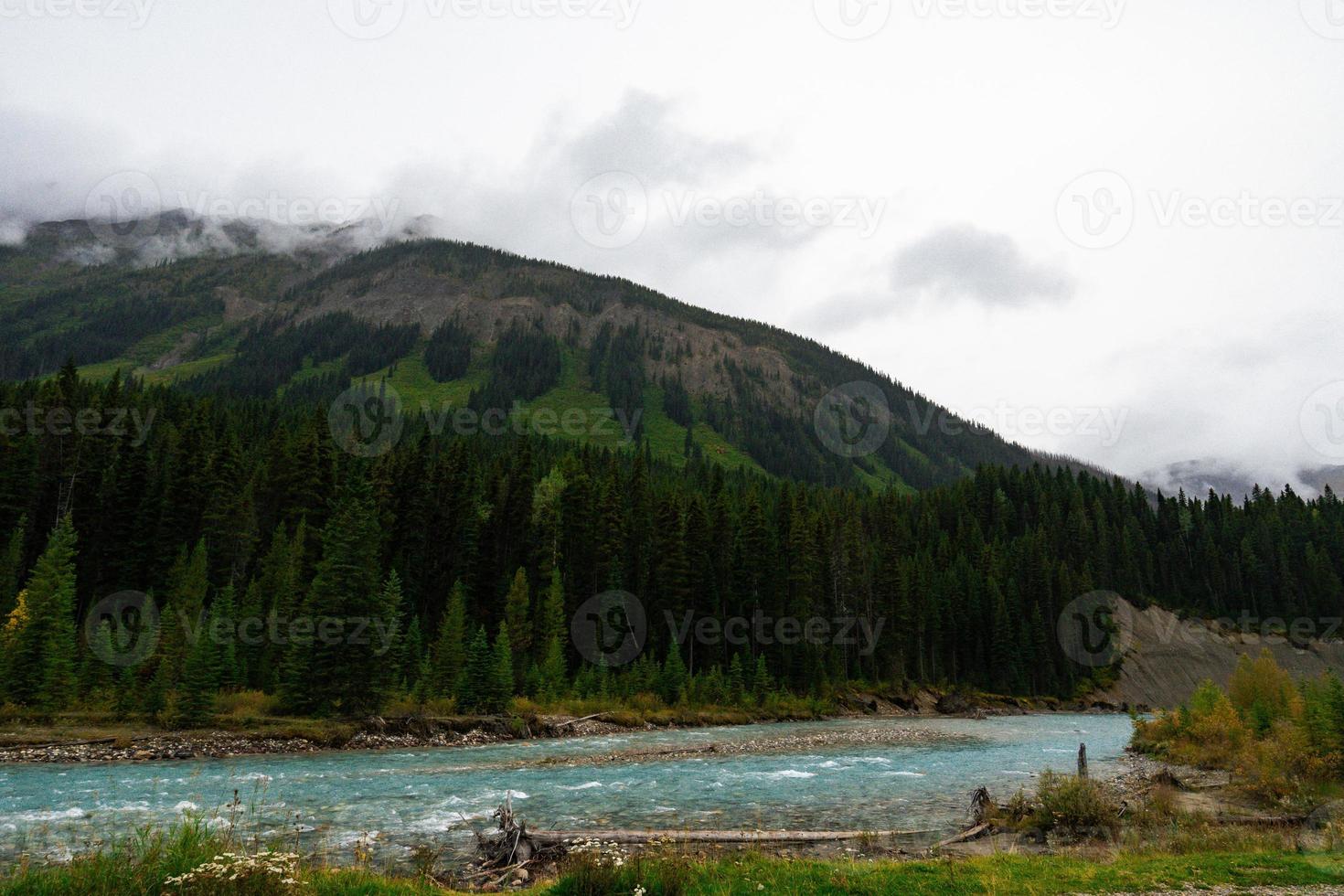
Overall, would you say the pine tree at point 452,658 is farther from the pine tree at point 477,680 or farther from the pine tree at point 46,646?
the pine tree at point 46,646

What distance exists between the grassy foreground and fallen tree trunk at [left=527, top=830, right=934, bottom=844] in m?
2.26

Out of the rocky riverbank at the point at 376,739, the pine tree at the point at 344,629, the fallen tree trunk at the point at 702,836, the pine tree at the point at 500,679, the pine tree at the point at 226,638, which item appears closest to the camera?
the fallen tree trunk at the point at 702,836

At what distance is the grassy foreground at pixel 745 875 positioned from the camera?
898 cm

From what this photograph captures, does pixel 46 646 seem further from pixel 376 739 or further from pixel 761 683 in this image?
pixel 761 683

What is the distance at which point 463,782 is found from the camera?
90.8 ft

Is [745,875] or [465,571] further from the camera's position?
[465,571]

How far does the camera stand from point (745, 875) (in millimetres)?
12453

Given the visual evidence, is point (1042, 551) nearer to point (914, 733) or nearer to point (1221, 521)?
point (1221, 521)

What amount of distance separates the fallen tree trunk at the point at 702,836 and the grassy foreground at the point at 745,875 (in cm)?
226

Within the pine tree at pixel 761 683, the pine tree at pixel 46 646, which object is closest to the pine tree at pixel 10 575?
the pine tree at pixel 46 646

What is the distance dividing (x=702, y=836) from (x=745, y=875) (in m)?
5.08

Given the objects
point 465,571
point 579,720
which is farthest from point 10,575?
point 579,720

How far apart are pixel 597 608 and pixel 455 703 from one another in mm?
25611

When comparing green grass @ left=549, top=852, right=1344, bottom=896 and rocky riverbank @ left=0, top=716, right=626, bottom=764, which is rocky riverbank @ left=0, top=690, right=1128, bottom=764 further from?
green grass @ left=549, top=852, right=1344, bottom=896
